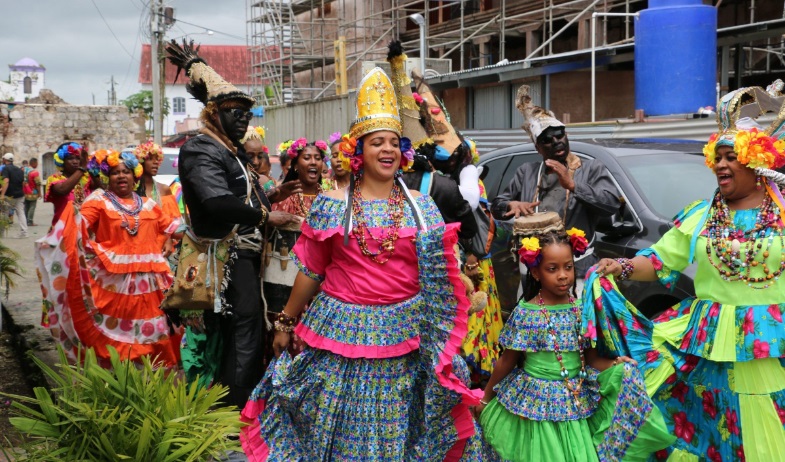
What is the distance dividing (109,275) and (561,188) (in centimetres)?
390

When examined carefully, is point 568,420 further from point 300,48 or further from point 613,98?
point 300,48

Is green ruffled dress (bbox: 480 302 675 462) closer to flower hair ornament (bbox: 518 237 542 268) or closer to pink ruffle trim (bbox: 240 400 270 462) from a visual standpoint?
flower hair ornament (bbox: 518 237 542 268)

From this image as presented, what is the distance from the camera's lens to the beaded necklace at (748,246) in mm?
4117

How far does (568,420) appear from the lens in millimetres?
4281

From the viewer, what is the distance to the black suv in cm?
593

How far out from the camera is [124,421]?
3.95 meters

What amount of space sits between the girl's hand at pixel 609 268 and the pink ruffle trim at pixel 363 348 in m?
1.09

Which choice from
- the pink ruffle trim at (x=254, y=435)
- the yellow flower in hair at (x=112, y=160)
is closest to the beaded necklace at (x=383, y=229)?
the pink ruffle trim at (x=254, y=435)

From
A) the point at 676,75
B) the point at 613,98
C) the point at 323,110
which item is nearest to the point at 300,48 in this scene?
the point at 323,110

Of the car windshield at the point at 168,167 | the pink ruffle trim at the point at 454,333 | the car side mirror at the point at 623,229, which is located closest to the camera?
the pink ruffle trim at the point at 454,333

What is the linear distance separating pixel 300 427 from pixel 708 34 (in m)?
12.0

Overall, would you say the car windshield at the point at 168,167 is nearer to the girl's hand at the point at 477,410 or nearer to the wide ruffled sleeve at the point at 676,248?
the girl's hand at the point at 477,410

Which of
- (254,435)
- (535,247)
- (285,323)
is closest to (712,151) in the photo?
(535,247)

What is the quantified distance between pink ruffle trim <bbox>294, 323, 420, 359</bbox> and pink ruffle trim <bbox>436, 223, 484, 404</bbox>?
0.55 feet
